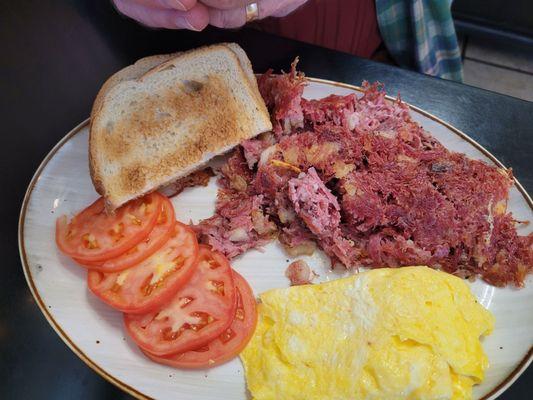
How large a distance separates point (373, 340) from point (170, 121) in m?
1.31

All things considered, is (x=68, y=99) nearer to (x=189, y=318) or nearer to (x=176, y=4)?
(x=176, y=4)

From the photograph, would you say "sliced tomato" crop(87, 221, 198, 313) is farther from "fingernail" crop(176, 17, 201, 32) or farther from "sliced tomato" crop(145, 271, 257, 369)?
"fingernail" crop(176, 17, 201, 32)

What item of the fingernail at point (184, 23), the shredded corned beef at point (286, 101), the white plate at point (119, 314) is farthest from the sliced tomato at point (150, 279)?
the fingernail at point (184, 23)

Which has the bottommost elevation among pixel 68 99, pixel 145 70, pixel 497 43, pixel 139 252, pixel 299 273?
pixel 497 43

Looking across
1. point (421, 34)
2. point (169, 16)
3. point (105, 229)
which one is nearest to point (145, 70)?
point (169, 16)

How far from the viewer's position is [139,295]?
1901mm

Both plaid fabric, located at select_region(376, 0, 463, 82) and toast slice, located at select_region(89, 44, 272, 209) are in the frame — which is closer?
Result: toast slice, located at select_region(89, 44, 272, 209)

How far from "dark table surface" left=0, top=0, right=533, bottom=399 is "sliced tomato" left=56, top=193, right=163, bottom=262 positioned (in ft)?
1.05

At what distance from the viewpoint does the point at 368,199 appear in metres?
2.13

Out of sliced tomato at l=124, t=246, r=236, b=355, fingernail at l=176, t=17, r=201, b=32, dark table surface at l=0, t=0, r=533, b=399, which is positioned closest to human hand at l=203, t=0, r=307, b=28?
fingernail at l=176, t=17, r=201, b=32

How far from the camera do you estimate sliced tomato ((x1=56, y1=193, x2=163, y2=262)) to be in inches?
79.5

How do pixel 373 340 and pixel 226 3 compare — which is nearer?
A: pixel 373 340

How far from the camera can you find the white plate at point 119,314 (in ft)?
6.17

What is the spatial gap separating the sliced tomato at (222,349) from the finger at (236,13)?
1.12 meters
